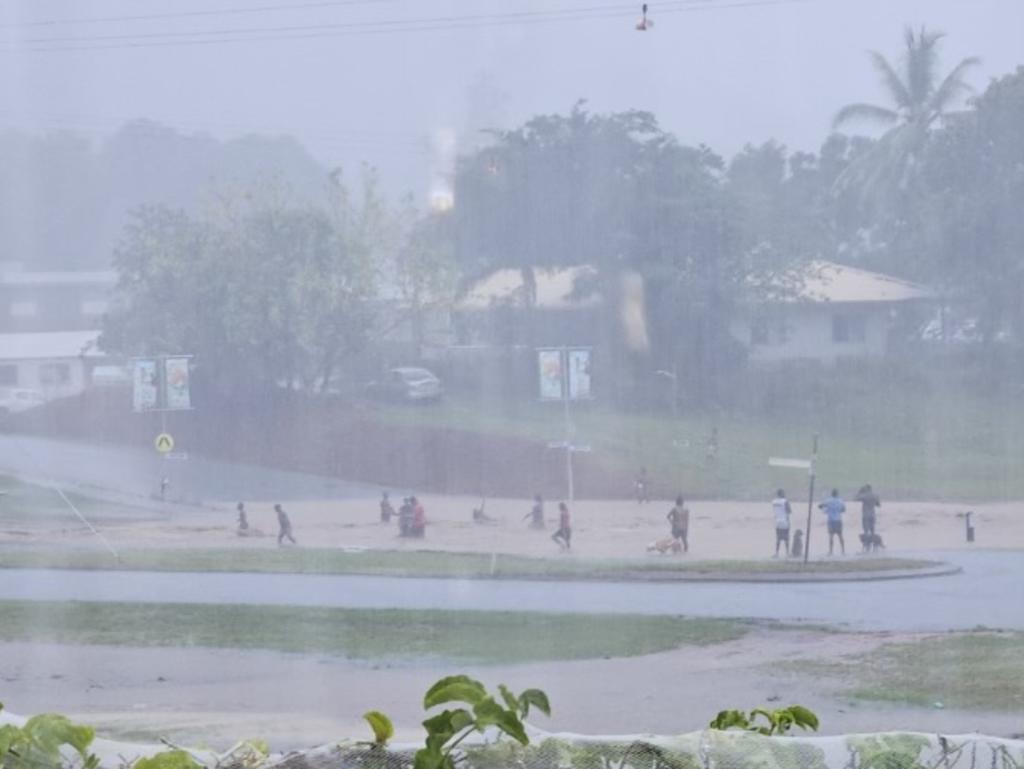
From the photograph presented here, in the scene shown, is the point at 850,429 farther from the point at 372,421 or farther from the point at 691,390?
the point at 372,421

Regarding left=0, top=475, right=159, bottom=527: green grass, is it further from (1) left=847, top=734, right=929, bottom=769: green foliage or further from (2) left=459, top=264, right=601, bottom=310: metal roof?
(1) left=847, top=734, right=929, bottom=769: green foliage

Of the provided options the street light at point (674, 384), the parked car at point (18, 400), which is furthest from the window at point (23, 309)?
the street light at point (674, 384)

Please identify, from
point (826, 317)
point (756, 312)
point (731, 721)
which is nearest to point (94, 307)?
point (756, 312)

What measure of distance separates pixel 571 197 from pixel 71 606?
2.88 feet

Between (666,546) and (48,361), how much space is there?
88 centimetres

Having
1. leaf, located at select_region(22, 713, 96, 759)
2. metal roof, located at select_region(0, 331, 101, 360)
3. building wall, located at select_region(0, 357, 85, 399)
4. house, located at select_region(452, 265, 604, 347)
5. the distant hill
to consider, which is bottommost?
leaf, located at select_region(22, 713, 96, 759)

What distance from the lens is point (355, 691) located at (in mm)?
1914

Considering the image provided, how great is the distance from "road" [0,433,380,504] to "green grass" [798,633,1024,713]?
2.35ft

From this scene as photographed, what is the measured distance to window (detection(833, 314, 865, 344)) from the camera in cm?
199

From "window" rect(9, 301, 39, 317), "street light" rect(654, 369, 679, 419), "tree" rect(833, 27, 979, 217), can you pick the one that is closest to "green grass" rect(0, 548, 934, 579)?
"street light" rect(654, 369, 679, 419)

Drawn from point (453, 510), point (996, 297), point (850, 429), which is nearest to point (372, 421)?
point (453, 510)

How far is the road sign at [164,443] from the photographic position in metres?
1.93

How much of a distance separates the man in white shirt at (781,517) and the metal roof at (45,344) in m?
0.94

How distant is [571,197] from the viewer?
1.93 metres
